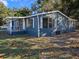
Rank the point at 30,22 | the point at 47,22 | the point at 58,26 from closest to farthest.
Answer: the point at 47,22, the point at 58,26, the point at 30,22

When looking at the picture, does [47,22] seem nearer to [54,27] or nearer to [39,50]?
[54,27]

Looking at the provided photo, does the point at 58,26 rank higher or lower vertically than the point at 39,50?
higher

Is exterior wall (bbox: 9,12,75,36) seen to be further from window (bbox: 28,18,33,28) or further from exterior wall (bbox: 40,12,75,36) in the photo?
window (bbox: 28,18,33,28)

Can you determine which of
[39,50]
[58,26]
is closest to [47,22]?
[58,26]

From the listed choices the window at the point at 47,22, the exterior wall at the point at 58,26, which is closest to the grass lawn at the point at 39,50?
the exterior wall at the point at 58,26

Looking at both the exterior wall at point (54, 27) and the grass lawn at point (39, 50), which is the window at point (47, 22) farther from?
→ the grass lawn at point (39, 50)

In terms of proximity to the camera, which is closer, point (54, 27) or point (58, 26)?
point (54, 27)

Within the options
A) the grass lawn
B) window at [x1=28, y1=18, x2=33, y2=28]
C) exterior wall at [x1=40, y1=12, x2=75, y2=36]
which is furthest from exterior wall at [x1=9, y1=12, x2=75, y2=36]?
the grass lawn

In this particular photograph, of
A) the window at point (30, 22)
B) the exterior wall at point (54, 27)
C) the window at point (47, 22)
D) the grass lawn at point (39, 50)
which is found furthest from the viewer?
the window at point (30, 22)

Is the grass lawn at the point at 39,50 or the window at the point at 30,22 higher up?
the window at the point at 30,22

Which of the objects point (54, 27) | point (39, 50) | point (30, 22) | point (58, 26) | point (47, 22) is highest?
point (30, 22)

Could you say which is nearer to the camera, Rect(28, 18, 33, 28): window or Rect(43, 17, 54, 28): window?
Rect(43, 17, 54, 28): window

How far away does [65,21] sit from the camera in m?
30.5

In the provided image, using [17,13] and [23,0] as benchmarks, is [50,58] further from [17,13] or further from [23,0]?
[17,13]
